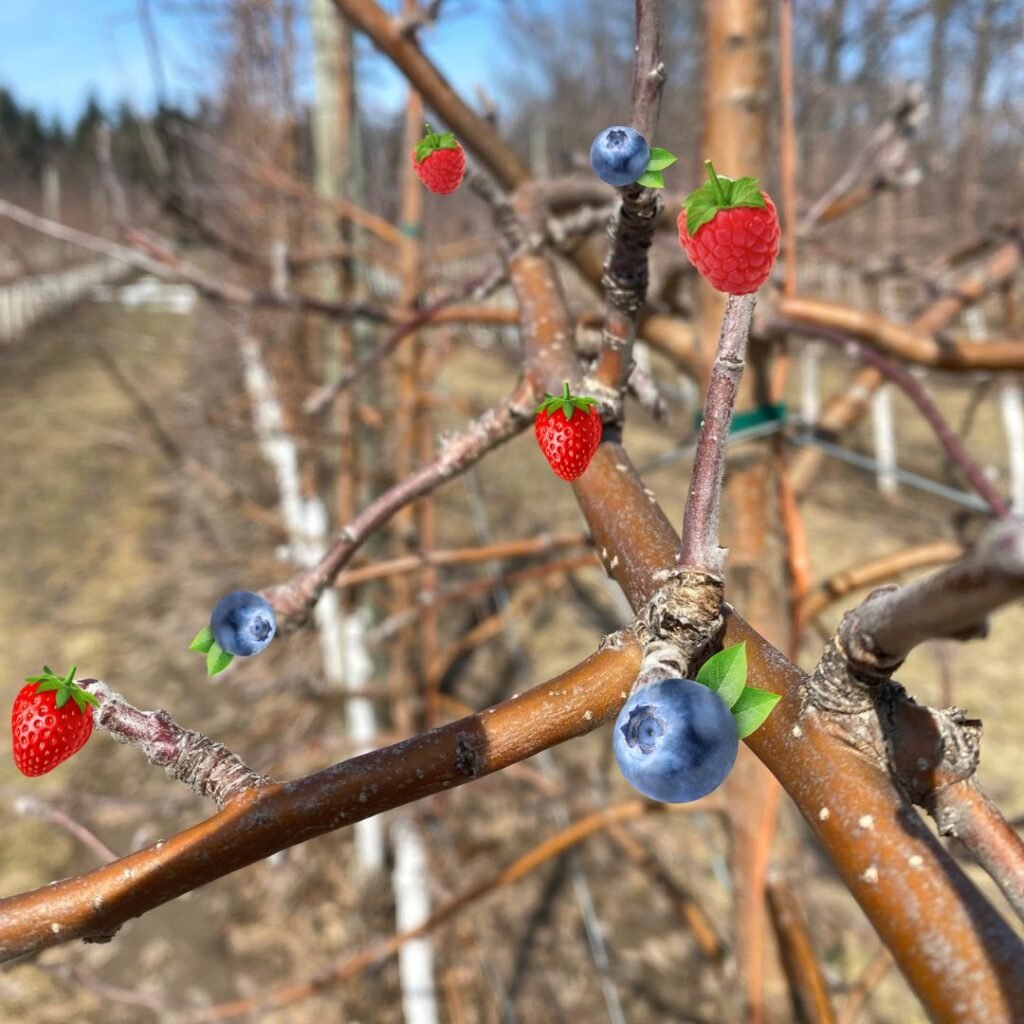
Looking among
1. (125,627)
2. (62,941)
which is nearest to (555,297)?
(62,941)

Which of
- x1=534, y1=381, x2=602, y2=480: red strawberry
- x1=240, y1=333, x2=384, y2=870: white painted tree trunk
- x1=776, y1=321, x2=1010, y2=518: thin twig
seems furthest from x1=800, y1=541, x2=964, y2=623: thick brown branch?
x1=240, y1=333, x2=384, y2=870: white painted tree trunk

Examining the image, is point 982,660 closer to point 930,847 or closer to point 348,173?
point 348,173

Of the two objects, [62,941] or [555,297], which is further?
[555,297]

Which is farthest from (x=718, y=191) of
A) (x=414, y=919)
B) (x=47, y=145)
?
(x=47, y=145)

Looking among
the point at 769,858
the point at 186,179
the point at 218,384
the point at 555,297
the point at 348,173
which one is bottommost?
the point at 769,858

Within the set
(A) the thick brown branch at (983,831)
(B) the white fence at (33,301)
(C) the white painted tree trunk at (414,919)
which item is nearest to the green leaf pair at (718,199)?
(A) the thick brown branch at (983,831)

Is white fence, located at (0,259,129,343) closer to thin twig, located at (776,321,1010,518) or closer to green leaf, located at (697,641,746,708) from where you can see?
thin twig, located at (776,321,1010,518)

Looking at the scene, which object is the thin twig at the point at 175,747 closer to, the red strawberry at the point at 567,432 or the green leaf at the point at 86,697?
the green leaf at the point at 86,697
